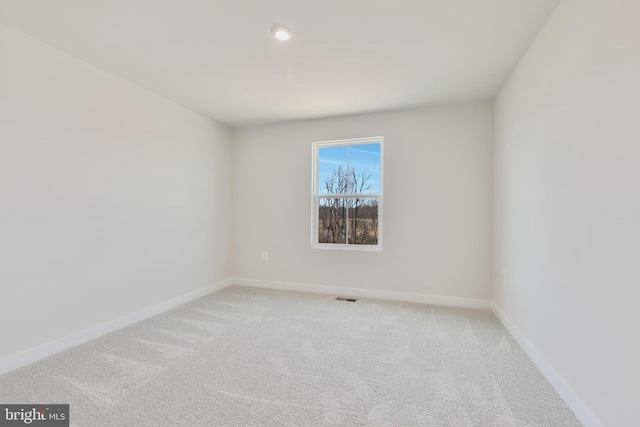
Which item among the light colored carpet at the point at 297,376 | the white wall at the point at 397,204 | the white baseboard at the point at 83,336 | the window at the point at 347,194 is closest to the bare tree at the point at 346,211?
the window at the point at 347,194

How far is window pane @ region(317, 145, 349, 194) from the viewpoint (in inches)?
159

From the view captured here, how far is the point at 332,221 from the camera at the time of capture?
161 inches

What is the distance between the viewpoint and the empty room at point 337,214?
60.5 inches

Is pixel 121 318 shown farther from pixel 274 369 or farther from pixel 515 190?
pixel 515 190

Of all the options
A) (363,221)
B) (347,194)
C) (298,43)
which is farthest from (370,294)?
(298,43)

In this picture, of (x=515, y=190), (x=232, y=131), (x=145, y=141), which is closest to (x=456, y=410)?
(x=515, y=190)

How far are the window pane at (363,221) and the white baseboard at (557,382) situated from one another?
5.78 ft

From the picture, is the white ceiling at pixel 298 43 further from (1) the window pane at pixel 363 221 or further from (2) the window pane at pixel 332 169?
(1) the window pane at pixel 363 221

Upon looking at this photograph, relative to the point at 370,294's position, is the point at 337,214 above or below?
above

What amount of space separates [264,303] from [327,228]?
1322 millimetres

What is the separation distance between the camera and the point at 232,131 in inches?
176

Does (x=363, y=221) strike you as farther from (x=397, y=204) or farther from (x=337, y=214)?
(x=397, y=204)

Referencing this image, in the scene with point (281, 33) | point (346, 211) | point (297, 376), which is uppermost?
point (281, 33)

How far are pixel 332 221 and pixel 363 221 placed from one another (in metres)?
0.45
